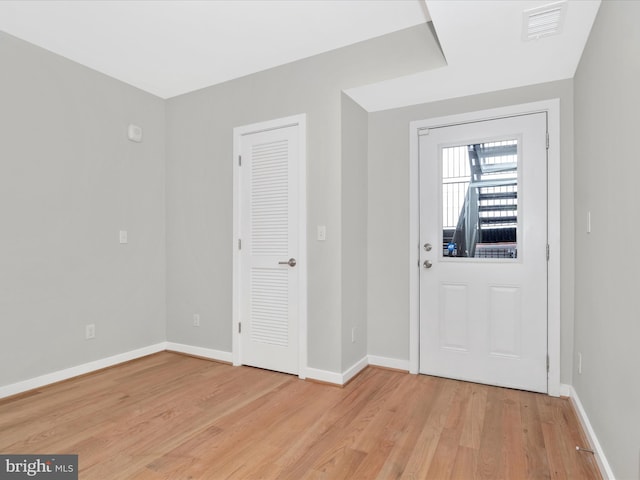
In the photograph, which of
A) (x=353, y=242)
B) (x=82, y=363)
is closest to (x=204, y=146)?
(x=353, y=242)

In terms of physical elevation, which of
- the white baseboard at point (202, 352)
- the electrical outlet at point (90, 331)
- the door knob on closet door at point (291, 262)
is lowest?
the white baseboard at point (202, 352)

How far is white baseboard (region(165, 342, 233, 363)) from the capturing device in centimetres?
356

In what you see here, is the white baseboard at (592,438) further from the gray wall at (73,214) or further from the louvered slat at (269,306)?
the gray wall at (73,214)

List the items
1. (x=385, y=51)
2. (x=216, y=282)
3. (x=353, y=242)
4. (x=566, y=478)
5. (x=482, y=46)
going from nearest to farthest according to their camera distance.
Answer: (x=566, y=478) → (x=482, y=46) → (x=385, y=51) → (x=353, y=242) → (x=216, y=282)

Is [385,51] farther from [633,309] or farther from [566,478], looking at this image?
[566,478]

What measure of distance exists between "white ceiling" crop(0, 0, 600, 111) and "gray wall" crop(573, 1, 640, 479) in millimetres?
366

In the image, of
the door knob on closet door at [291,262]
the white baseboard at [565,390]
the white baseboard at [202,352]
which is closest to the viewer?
the white baseboard at [565,390]

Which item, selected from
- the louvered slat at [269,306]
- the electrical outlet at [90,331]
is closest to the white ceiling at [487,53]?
the louvered slat at [269,306]

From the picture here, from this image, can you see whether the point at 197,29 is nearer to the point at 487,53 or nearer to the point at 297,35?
the point at 297,35

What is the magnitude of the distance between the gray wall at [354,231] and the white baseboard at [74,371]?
2078 millimetres

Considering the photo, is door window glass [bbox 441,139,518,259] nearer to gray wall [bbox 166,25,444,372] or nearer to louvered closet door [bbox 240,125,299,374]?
gray wall [bbox 166,25,444,372]

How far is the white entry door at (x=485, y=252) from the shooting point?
279 centimetres

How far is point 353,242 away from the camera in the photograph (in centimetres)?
318

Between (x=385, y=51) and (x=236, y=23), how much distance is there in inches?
43.4
